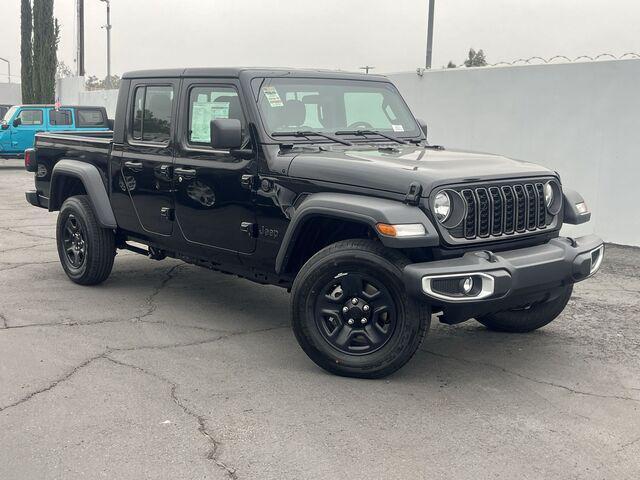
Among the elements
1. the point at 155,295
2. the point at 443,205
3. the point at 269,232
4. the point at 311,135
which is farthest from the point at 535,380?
the point at 155,295

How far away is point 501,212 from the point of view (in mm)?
4715

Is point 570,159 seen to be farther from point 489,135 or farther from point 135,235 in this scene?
point 135,235

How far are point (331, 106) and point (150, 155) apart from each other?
1.55 metres

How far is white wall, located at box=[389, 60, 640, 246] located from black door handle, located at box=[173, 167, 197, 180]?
19.6 feet

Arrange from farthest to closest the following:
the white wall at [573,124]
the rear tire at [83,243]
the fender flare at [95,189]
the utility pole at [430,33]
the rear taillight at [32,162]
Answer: the utility pole at [430,33]
the white wall at [573,124]
the rear taillight at [32,162]
the rear tire at [83,243]
the fender flare at [95,189]

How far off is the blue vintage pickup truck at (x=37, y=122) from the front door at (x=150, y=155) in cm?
1515

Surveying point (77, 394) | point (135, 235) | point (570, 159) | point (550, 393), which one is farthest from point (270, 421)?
point (570, 159)

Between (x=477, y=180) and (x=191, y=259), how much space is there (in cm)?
252

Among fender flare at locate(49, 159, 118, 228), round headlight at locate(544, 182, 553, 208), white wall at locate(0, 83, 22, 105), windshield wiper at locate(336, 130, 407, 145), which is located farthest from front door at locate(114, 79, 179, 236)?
white wall at locate(0, 83, 22, 105)

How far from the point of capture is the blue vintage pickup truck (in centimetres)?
2103

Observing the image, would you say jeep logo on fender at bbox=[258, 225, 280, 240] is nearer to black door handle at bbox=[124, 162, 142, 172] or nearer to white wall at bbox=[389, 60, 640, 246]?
black door handle at bbox=[124, 162, 142, 172]

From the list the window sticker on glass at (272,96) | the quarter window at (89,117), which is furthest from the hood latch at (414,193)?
the quarter window at (89,117)

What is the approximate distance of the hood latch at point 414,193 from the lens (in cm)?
440

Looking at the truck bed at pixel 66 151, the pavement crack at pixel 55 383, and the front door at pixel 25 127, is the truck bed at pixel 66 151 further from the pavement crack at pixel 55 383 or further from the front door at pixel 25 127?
the front door at pixel 25 127
